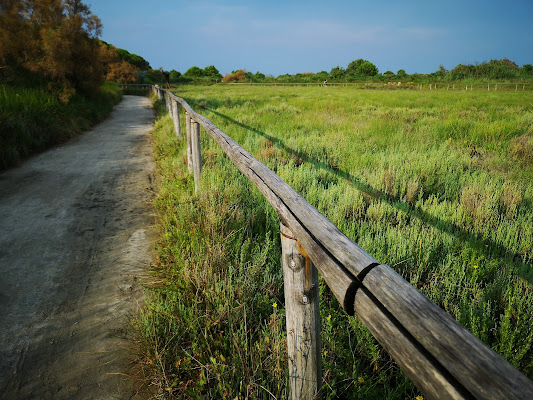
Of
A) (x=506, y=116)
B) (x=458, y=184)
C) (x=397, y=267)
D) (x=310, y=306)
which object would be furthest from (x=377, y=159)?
(x=506, y=116)

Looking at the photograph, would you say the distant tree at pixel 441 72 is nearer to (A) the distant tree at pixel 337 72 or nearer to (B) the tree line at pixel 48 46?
(A) the distant tree at pixel 337 72

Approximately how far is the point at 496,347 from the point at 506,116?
1137 centimetres

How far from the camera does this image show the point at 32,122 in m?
8.34

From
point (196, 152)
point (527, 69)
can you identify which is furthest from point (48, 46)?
point (527, 69)

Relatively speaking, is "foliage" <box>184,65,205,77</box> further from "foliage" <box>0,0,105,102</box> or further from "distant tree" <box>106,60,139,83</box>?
"foliage" <box>0,0,105,102</box>

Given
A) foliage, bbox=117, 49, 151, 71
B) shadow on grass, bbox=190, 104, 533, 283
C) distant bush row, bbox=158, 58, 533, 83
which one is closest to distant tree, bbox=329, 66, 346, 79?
distant bush row, bbox=158, 58, 533, 83

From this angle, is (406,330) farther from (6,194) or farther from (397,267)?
(6,194)

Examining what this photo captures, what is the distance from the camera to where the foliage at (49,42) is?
10805mm

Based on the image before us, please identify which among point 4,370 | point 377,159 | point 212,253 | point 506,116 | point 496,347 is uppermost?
point 506,116

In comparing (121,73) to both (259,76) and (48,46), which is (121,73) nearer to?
(48,46)

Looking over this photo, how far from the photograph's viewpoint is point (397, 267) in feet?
9.29

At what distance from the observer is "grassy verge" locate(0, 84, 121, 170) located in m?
7.15

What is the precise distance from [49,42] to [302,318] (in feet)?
47.3

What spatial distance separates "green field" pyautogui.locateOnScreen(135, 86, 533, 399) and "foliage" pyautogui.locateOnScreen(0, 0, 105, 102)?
8593 millimetres
